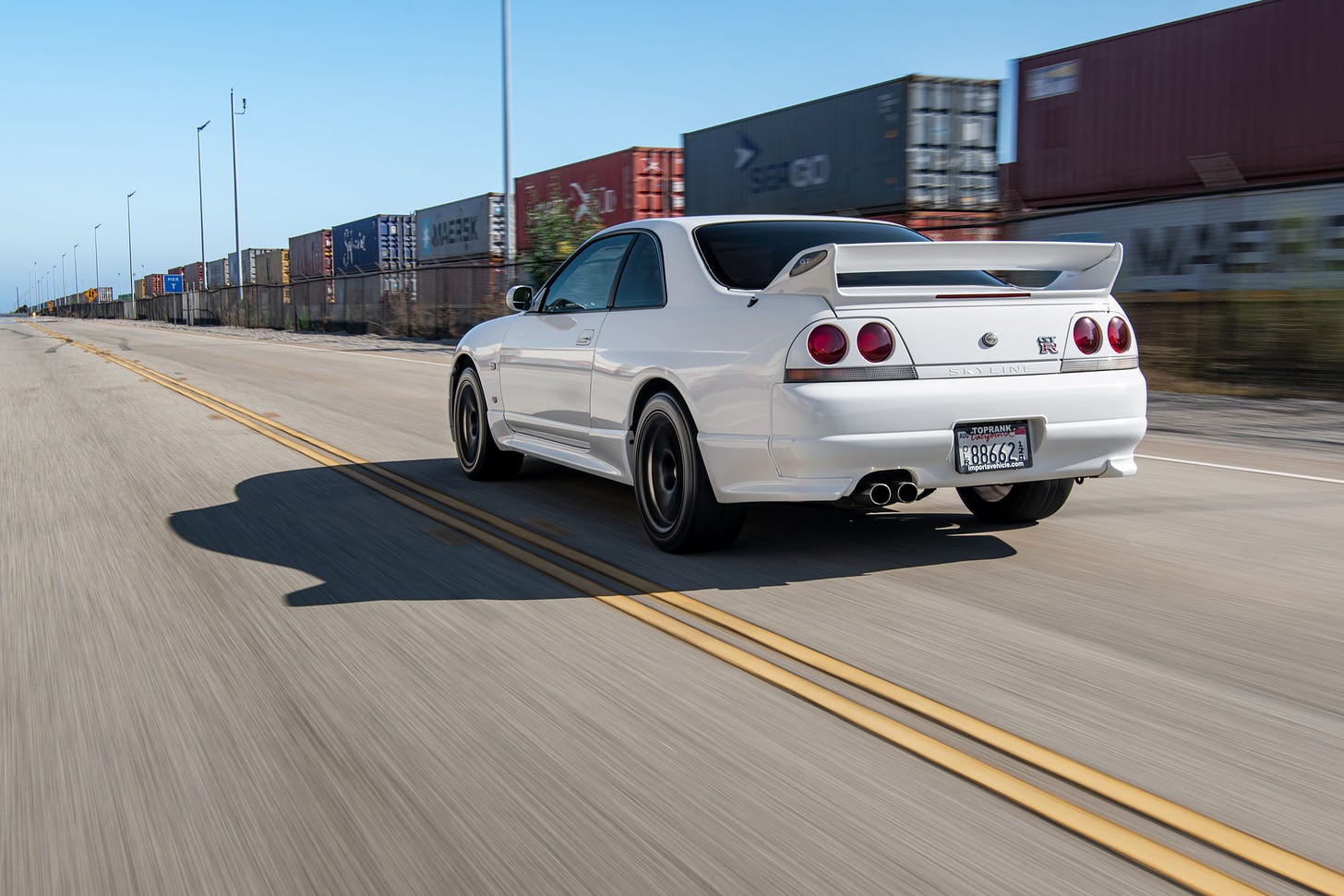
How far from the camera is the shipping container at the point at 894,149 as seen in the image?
75.3 feet

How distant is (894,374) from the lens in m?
5.04

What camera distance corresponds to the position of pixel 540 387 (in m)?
7.30

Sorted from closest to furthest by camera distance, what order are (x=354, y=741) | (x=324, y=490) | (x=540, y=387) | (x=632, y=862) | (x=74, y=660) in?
1. (x=632, y=862)
2. (x=354, y=741)
3. (x=74, y=660)
4. (x=540, y=387)
5. (x=324, y=490)

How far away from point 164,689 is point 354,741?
0.87 metres

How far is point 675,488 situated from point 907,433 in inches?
48.6

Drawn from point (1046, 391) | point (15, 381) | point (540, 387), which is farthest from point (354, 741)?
point (15, 381)

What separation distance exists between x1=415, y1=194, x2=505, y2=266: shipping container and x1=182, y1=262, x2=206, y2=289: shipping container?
5175cm

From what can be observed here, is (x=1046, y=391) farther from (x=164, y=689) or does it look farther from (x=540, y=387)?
(x=164, y=689)

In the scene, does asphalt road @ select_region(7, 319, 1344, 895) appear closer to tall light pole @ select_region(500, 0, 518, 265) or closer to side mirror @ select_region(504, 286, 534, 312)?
side mirror @ select_region(504, 286, 534, 312)

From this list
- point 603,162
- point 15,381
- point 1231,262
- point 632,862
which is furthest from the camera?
point 603,162

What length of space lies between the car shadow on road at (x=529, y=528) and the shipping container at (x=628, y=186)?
24504 mm

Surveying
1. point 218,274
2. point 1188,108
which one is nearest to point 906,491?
point 1188,108

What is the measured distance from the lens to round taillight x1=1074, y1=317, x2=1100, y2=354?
17.8 ft

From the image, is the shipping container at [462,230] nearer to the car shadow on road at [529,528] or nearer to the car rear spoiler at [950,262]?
the car shadow on road at [529,528]
